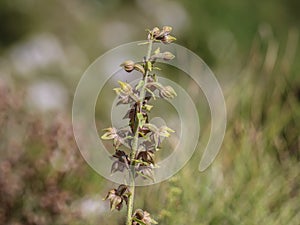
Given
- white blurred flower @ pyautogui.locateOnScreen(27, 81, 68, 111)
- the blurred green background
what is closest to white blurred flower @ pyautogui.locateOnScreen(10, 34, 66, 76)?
white blurred flower @ pyautogui.locateOnScreen(27, 81, 68, 111)

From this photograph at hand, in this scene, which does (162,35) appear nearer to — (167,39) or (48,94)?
(167,39)

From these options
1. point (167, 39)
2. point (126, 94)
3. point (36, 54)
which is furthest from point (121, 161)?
point (36, 54)

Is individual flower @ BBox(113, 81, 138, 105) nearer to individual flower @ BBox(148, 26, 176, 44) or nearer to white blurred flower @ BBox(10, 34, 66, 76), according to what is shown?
individual flower @ BBox(148, 26, 176, 44)

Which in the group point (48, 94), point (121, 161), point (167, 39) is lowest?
point (121, 161)

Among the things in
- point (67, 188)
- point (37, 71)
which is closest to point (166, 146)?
point (67, 188)

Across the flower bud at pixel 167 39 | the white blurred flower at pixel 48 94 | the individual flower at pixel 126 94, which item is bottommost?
the individual flower at pixel 126 94

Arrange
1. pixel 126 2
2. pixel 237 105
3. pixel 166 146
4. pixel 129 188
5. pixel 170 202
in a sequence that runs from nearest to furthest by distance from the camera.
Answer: pixel 129 188
pixel 170 202
pixel 166 146
pixel 237 105
pixel 126 2

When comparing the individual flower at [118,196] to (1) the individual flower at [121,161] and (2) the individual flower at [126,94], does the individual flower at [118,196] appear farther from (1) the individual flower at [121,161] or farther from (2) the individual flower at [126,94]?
(2) the individual flower at [126,94]

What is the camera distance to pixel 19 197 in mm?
3123

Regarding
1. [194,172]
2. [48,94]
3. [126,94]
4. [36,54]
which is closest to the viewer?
[126,94]

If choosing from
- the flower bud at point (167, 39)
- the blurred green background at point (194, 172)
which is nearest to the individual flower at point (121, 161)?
Result: the flower bud at point (167, 39)

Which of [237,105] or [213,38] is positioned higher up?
[213,38]

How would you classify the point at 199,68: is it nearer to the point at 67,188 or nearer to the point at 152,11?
the point at 67,188

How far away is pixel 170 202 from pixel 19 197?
807mm
